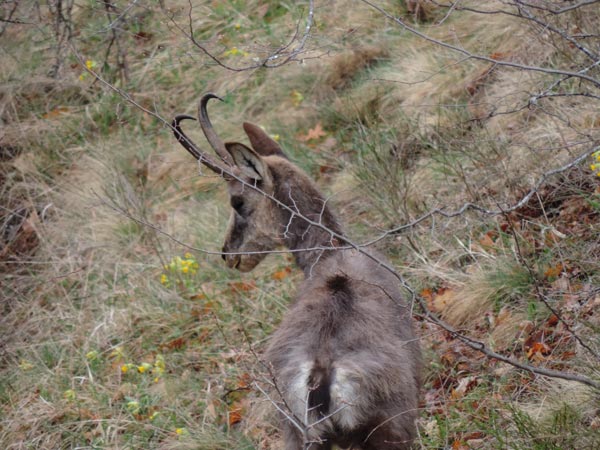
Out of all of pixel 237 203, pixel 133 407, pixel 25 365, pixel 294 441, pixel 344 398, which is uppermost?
pixel 344 398

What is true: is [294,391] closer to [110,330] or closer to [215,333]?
[215,333]

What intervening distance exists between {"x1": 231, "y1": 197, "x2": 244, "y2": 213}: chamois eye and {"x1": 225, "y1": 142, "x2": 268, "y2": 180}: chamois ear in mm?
309

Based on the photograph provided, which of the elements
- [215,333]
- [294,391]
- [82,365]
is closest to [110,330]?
[82,365]

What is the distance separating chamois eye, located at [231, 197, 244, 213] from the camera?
6.31m

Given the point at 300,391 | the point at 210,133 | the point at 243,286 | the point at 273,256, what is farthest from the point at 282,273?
the point at 300,391

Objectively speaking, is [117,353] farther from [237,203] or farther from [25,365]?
[237,203]

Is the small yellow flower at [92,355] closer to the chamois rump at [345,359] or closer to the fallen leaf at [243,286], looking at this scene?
the fallen leaf at [243,286]

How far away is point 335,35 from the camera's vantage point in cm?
1029

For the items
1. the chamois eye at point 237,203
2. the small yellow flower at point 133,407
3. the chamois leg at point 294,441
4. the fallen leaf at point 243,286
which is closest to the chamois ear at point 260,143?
the chamois eye at point 237,203

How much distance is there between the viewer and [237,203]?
6.34 metres

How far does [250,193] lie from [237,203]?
15cm

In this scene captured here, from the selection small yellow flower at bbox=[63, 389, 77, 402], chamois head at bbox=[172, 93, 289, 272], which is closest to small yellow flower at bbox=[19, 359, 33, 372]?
small yellow flower at bbox=[63, 389, 77, 402]

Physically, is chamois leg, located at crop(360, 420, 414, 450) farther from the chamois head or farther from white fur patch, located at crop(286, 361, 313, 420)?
the chamois head

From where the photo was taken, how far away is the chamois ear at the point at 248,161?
579 centimetres
